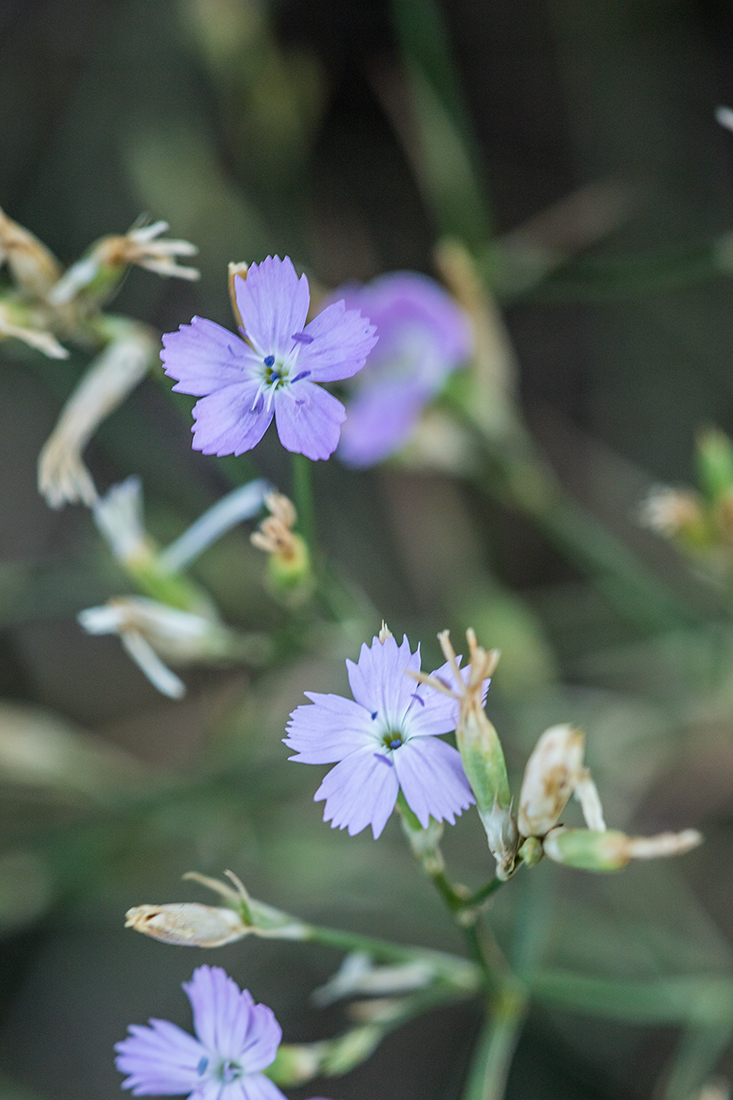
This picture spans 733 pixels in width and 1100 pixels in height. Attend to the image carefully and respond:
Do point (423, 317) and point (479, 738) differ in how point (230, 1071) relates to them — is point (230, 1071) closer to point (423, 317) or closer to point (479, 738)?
point (479, 738)

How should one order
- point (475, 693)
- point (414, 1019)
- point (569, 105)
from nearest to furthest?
point (475, 693) < point (414, 1019) < point (569, 105)

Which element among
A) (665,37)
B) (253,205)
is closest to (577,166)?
(665,37)

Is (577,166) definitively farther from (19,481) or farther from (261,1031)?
(261,1031)

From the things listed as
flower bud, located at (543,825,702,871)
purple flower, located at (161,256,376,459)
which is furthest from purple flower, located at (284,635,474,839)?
purple flower, located at (161,256,376,459)

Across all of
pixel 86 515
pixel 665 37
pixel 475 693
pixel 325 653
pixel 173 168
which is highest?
pixel 665 37

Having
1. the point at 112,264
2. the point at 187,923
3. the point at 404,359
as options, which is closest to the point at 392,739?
the point at 187,923

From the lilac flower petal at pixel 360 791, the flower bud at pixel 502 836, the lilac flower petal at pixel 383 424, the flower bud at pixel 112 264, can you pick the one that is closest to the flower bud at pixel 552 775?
the flower bud at pixel 502 836
